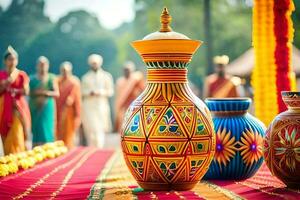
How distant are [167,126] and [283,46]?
244cm

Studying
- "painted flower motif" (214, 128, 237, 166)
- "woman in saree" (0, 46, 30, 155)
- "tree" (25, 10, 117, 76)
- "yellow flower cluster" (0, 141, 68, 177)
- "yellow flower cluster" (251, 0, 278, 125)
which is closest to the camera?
"painted flower motif" (214, 128, 237, 166)

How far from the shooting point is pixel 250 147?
3496 mm

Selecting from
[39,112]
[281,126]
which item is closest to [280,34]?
[281,126]

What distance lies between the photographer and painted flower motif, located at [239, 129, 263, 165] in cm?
349

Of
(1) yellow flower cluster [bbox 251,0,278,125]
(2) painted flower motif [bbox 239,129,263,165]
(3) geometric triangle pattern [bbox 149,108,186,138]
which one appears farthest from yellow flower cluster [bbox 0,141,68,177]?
(1) yellow flower cluster [bbox 251,0,278,125]

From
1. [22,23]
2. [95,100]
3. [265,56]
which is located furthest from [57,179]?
[22,23]

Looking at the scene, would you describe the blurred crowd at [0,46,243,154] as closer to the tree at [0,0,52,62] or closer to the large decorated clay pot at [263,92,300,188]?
the large decorated clay pot at [263,92,300,188]

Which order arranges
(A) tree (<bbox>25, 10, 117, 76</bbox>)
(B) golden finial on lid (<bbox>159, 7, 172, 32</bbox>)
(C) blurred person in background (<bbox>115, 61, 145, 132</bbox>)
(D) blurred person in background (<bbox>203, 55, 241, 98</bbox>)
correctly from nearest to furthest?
(B) golden finial on lid (<bbox>159, 7, 172, 32</bbox>)
(D) blurred person in background (<bbox>203, 55, 241, 98</bbox>)
(C) blurred person in background (<bbox>115, 61, 145, 132</bbox>)
(A) tree (<bbox>25, 10, 117, 76</bbox>)

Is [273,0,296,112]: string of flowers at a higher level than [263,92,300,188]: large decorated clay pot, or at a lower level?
higher

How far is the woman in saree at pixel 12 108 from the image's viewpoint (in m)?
6.61

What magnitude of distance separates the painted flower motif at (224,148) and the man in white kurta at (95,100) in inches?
324

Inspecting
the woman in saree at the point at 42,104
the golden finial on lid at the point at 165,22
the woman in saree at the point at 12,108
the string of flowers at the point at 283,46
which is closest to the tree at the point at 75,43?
the woman in saree at the point at 42,104

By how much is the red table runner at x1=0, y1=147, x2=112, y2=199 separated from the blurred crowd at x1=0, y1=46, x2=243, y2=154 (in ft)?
6.45

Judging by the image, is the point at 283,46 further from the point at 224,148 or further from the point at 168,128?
the point at 168,128
